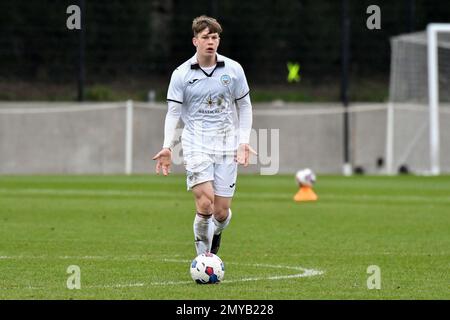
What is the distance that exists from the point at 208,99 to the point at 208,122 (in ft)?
0.70

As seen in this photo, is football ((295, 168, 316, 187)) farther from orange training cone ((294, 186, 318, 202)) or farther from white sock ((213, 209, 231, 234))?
white sock ((213, 209, 231, 234))

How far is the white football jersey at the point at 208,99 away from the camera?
1054 cm

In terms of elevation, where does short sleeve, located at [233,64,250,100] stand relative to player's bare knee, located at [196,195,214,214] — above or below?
above

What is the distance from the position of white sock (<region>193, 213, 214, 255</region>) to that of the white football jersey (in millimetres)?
600

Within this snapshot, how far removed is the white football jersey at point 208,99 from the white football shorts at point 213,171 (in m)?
0.07

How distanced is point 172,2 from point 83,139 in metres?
6.34

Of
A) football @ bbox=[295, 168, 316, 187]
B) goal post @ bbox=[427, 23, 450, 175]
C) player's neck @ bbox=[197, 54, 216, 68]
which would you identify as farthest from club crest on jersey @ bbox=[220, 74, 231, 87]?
goal post @ bbox=[427, 23, 450, 175]

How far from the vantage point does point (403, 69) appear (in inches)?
1237

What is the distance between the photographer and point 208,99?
34.7 ft

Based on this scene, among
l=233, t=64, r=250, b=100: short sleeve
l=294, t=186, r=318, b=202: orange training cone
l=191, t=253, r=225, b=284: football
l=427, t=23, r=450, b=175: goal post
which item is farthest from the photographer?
l=427, t=23, r=450, b=175: goal post

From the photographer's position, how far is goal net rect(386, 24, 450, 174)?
29.7 meters

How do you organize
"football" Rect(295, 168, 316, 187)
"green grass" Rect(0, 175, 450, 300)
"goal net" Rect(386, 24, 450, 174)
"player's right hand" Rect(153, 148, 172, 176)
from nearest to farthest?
"green grass" Rect(0, 175, 450, 300) < "player's right hand" Rect(153, 148, 172, 176) < "football" Rect(295, 168, 316, 187) < "goal net" Rect(386, 24, 450, 174)
